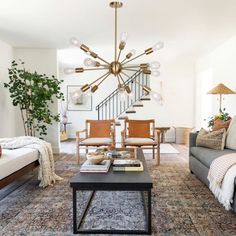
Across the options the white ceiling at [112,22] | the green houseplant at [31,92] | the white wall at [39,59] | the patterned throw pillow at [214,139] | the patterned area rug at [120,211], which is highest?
the white ceiling at [112,22]

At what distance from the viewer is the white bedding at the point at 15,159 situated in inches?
101

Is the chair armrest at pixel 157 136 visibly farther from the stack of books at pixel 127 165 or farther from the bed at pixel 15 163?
the bed at pixel 15 163

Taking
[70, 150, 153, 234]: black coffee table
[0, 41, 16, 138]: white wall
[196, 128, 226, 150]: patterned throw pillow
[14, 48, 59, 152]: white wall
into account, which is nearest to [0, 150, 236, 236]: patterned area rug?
[70, 150, 153, 234]: black coffee table

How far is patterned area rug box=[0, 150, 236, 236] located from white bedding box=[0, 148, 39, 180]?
1.22ft

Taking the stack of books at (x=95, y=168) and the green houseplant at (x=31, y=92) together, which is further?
the green houseplant at (x=31, y=92)

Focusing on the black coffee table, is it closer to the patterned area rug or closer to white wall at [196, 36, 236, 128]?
the patterned area rug

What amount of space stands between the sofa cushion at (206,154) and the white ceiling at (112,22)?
1.96m

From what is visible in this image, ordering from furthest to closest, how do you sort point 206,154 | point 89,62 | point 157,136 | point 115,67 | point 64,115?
point 64,115 < point 157,136 < point 206,154 < point 115,67 < point 89,62

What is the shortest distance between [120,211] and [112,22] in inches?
112

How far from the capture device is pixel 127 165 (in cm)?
252

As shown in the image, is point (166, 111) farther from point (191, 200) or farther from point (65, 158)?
point (191, 200)

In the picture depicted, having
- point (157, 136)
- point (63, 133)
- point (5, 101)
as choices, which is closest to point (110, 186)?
point (157, 136)

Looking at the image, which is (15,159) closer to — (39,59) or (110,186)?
(110,186)

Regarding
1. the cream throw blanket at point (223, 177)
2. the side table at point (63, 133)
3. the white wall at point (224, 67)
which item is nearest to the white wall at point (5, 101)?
the side table at point (63, 133)
